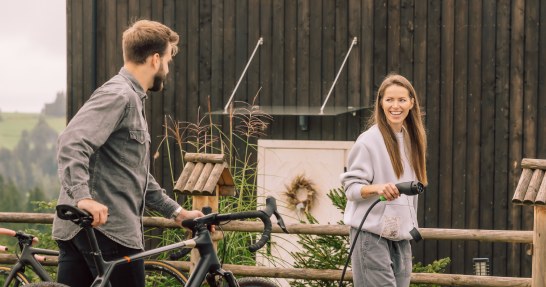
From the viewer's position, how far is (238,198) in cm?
1016

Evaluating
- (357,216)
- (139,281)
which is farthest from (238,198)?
(139,281)

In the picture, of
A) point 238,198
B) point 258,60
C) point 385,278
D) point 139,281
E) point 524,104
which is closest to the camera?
point 139,281

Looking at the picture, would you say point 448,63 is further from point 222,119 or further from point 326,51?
point 222,119

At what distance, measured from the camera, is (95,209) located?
5480 mm

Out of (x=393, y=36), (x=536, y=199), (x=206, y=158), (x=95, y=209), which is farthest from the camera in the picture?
(x=393, y=36)

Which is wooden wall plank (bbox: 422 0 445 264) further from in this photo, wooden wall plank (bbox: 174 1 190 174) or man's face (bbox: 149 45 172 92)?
man's face (bbox: 149 45 172 92)

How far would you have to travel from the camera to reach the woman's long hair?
6824mm

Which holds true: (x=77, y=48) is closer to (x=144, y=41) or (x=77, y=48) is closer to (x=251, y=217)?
(x=144, y=41)

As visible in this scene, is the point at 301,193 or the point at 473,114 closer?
the point at 473,114

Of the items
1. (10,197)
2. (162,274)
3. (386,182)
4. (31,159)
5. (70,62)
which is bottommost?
(10,197)

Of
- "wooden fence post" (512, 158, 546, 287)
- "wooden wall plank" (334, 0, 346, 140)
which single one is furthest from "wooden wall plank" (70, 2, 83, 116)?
"wooden fence post" (512, 158, 546, 287)

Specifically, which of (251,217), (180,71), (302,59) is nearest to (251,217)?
(251,217)

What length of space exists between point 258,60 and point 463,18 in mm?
2247

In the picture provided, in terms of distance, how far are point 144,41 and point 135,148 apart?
0.49 m
